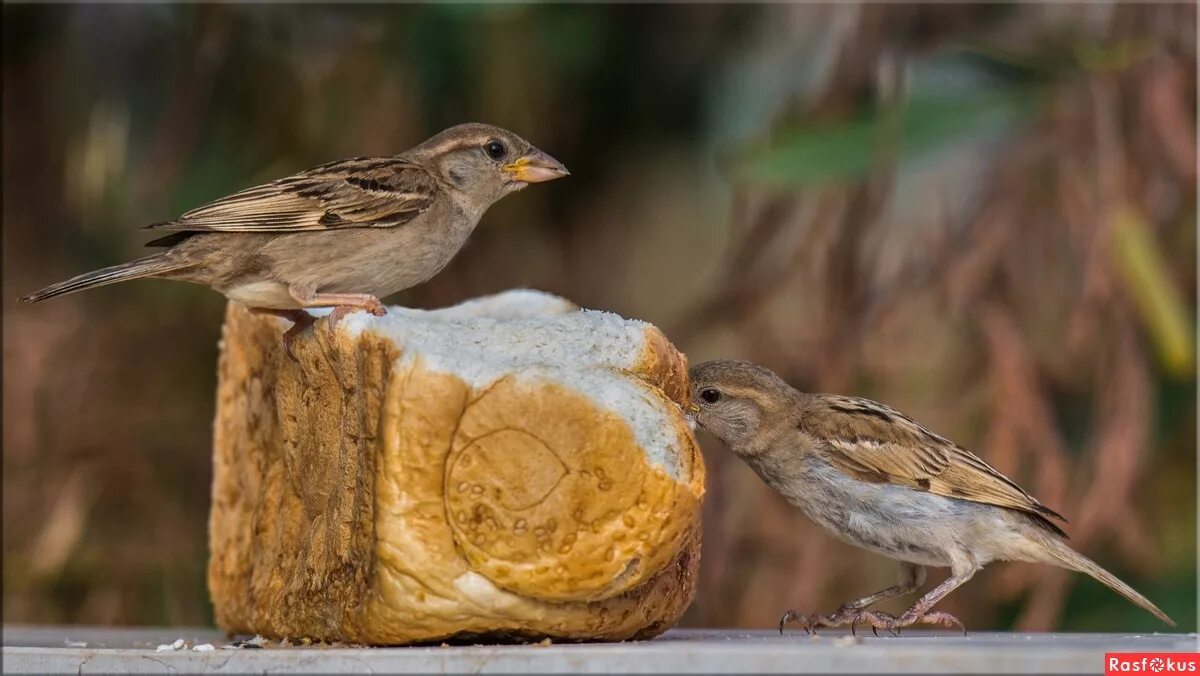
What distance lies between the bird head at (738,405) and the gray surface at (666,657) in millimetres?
919

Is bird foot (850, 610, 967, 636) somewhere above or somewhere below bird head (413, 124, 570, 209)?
below

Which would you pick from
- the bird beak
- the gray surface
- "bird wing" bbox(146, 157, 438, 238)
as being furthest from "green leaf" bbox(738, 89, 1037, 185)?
the gray surface

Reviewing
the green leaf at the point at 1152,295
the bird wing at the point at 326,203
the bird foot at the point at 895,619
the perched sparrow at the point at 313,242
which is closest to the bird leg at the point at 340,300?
the perched sparrow at the point at 313,242

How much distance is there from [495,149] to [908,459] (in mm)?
1375

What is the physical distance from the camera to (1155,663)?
8.55 feet

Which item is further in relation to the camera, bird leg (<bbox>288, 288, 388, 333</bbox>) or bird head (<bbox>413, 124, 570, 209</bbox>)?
bird head (<bbox>413, 124, 570, 209</bbox>)

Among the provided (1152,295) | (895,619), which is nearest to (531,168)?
(895,619)

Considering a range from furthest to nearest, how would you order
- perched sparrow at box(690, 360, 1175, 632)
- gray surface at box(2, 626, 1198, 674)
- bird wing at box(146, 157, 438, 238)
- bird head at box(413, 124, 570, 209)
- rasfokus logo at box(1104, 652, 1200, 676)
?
bird head at box(413, 124, 570, 209) < bird wing at box(146, 157, 438, 238) < perched sparrow at box(690, 360, 1175, 632) < rasfokus logo at box(1104, 652, 1200, 676) < gray surface at box(2, 626, 1198, 674)

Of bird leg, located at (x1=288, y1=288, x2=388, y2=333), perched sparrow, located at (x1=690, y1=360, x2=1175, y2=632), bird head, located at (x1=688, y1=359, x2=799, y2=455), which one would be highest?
bird leg, located at (x1=288, y1=288, x2=388, y2=333)

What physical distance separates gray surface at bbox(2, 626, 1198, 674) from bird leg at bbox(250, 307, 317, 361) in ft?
2.46

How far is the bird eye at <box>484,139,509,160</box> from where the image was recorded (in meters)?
4.07

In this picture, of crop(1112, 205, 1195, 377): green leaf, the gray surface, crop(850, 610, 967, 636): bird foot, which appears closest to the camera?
the gray surface

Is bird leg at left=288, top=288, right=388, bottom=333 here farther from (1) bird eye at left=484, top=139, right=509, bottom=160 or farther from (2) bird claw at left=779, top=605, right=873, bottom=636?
(2) bird claw at left=779, top=605, right=873, bottom=636

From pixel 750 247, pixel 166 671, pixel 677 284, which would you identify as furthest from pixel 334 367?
pixel 677 284
